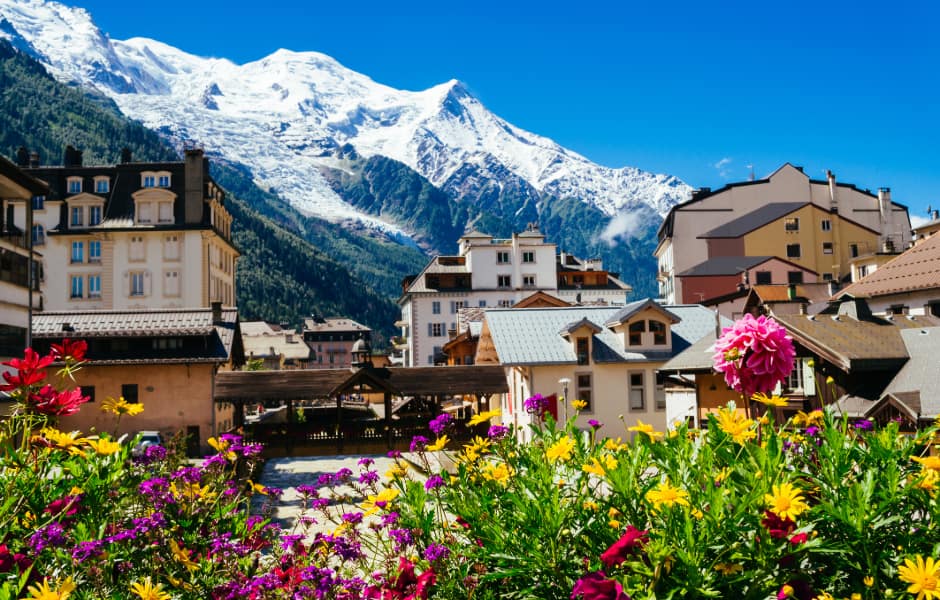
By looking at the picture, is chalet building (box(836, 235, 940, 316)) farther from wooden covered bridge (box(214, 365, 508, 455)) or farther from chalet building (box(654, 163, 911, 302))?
chalet building (box(654, 163, 911, 302))

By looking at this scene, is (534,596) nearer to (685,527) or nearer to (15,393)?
(685,527)

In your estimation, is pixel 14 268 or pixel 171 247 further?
pixel 171 247

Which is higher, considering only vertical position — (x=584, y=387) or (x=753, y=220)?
(x=753, y=220)

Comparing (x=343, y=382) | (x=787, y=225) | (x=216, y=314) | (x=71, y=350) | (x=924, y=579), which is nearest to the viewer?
(x=924, y=579)

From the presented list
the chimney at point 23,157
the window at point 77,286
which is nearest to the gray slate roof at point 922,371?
the window at point 77,286

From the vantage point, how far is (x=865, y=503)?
4.18m

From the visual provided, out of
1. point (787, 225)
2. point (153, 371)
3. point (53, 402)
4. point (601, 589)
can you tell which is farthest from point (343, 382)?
point (787, 225)

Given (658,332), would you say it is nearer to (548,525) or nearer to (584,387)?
(584,387)

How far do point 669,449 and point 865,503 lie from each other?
1117mm

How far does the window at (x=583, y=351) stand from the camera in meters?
37.6

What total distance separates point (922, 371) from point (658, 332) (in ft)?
66.5

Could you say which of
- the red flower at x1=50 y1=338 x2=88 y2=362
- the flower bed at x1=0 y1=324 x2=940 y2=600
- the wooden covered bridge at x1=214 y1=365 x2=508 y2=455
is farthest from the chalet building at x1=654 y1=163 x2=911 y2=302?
the red flower at x1=50 y1=338 x2=88 y2=362

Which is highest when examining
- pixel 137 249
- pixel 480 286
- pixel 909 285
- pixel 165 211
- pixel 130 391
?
pixel 165 211

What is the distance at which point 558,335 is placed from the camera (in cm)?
3903
